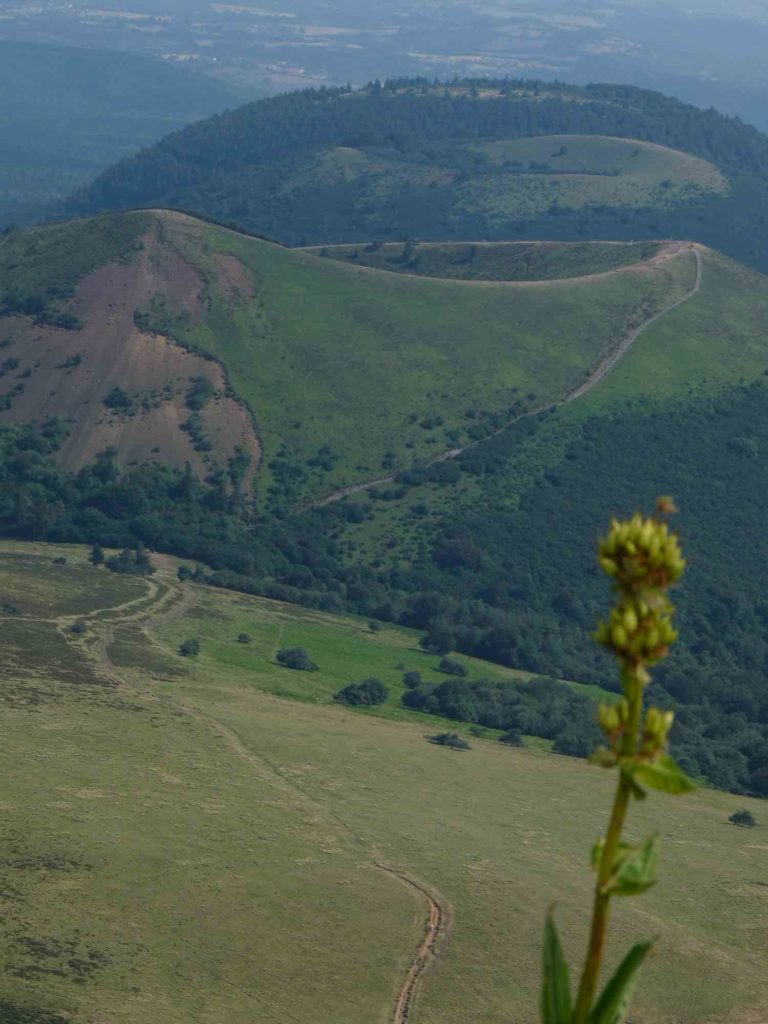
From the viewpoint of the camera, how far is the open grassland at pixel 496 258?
173m

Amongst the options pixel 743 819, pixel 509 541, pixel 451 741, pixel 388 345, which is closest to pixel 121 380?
pixel 388 345

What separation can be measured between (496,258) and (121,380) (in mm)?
60408

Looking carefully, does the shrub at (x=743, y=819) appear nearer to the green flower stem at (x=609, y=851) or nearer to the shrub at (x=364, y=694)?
the shrub at (x=364, y=694)

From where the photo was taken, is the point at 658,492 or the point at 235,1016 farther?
the point at 658,492

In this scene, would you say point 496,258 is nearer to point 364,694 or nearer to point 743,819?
point 364,694

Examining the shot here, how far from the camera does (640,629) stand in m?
7.83

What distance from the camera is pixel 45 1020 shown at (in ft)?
110

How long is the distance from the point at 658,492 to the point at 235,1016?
325 feet

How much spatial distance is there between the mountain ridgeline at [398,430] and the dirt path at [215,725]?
45.9 ft

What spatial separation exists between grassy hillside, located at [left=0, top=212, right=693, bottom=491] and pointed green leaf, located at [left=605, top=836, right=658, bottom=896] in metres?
118

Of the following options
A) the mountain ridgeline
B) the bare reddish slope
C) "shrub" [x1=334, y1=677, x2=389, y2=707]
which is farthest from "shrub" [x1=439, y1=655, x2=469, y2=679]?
the bare reddish slope

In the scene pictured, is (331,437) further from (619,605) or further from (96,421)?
(619,605)

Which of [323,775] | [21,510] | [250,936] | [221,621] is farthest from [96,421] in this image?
[250,936]

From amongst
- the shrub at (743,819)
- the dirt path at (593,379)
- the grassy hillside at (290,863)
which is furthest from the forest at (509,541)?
the shrub at (743,819)
